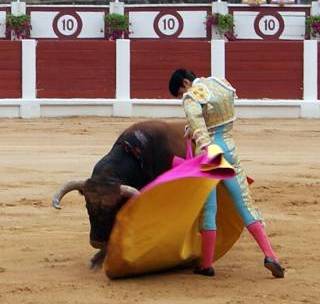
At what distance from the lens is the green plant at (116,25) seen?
13695 mm

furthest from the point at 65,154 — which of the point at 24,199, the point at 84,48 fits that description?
the point at 84,48

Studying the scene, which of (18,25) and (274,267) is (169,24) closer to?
(18,25)

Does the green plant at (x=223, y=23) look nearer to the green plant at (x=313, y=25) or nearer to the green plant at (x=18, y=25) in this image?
the green plant at (x=313, y=25)

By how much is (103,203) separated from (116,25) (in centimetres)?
992

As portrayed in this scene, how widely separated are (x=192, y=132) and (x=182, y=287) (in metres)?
0.66

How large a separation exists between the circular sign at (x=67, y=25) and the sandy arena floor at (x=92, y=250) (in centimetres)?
430

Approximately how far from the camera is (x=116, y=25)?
13.7 metres

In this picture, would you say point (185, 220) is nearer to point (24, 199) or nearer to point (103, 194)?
point (103, 194)

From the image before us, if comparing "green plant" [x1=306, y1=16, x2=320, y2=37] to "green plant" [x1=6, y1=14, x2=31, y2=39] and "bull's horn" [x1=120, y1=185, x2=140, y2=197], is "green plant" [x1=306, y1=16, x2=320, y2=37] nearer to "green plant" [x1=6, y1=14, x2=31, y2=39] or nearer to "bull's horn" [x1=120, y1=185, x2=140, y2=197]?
"green plant" [x1=6, y1=14, x2=31, y2=39]

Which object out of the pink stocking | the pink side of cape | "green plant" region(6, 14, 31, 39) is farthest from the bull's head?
"green plant" region(6, 14, 31, 39)

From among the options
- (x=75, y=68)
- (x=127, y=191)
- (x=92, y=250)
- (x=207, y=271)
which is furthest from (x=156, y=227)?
A: (x=75, y=68)

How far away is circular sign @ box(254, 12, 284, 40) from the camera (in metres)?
13.9

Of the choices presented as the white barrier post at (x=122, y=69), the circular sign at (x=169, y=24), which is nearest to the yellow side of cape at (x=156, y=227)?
the white barrier post at (x=122, y=69)

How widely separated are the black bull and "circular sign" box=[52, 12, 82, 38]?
9.65m
